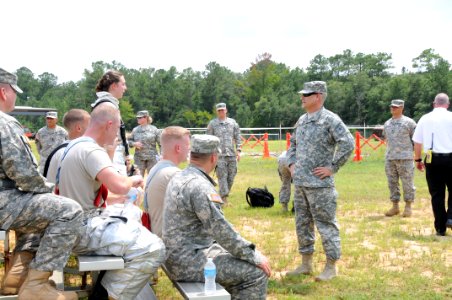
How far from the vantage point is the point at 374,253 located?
247 inches

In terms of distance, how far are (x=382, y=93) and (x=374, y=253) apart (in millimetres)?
57248

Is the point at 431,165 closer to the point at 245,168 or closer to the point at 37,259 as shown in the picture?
the point at 37,259

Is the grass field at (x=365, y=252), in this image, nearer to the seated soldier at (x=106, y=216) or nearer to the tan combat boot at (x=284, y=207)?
the tan combat boot at (x=284, y=207)

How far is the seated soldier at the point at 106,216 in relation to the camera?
3.28 metres

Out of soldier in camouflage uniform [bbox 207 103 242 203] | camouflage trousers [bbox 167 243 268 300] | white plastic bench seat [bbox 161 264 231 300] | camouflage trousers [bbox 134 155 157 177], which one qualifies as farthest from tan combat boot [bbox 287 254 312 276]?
camouflage trousers [bbox 134 155 157 177]

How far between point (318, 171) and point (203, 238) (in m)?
2.05

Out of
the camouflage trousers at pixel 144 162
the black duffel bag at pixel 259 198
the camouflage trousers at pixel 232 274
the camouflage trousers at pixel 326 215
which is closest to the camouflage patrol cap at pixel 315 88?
the camouflage trousers at pixel 326 215

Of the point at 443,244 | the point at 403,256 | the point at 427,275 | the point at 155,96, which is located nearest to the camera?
the point at 427,275

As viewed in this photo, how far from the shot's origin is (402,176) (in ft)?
29.3

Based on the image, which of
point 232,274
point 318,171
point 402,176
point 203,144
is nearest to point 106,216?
point 203,144

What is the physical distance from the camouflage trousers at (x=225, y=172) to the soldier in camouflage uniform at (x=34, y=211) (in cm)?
701

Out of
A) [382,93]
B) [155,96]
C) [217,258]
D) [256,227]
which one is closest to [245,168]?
[256,227]

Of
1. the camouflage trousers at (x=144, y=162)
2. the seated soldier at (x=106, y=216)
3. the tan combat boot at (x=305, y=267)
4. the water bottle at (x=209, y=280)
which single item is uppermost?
the seated soldier at (x=106, y=216)

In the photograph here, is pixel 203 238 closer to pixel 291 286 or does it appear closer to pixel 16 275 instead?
pixel 16 275
